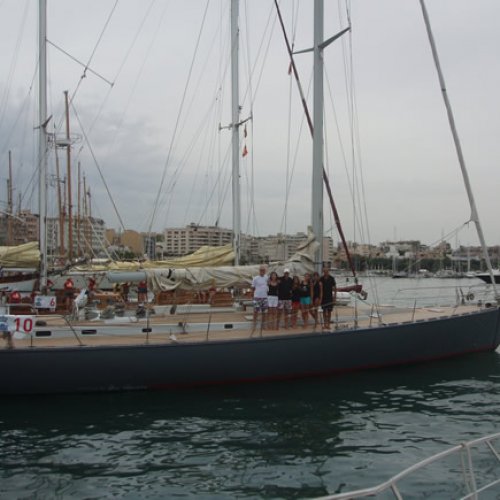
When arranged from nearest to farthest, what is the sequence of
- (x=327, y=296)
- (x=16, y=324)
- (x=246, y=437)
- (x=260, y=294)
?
(x=246, y=437)
(x=16, y=324)
(x=260, y=294)
(x=327, y=296)

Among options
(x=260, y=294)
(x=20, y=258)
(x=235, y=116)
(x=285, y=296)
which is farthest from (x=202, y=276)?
(x=235, y=116)

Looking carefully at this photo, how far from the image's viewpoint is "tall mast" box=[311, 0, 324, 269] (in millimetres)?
14227

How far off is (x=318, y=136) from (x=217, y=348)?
6.11 metres

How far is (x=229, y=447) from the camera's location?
344 inches

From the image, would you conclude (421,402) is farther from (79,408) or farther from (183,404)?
(79,408)

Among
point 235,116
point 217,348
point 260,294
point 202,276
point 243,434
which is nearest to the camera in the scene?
point 243,434

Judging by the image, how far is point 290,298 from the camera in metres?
13.4

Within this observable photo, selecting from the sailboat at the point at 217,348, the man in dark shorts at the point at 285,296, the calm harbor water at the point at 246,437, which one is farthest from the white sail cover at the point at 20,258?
the man in dark shorts at the point at 285,296

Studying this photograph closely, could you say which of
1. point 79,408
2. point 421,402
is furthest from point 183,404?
point 421,402

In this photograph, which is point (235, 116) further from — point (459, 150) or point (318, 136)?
point (459, 150)

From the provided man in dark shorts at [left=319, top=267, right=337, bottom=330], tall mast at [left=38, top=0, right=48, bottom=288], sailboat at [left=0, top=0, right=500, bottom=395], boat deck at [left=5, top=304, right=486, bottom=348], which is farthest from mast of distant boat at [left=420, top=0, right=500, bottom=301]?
tall mast at [left=38, top=0, right=48, bottom=288]

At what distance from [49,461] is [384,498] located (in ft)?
15.7

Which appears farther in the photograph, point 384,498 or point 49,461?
point 49,461

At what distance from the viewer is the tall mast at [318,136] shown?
560 inches
